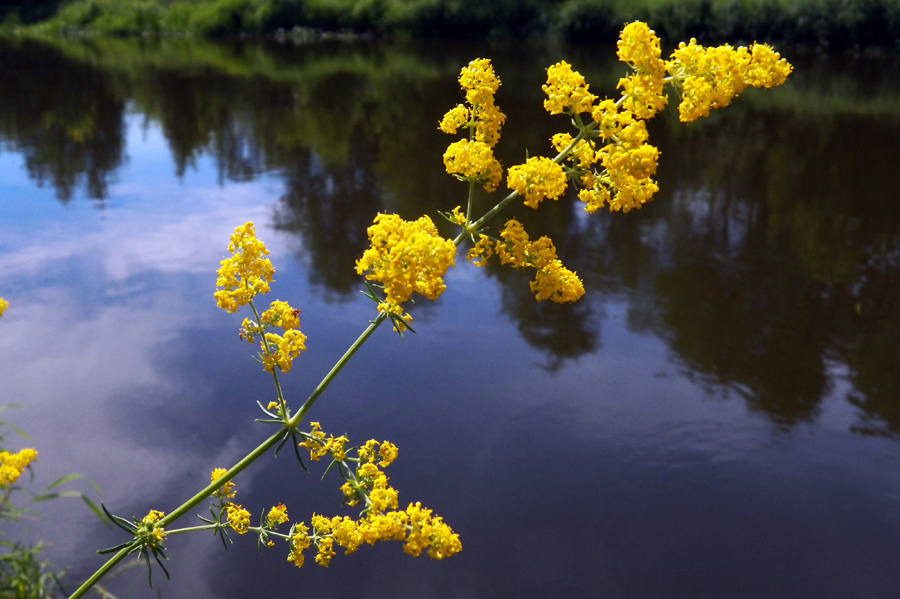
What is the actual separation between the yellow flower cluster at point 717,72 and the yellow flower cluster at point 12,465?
7.18ft

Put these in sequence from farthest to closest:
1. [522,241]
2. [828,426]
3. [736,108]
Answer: [736,108] < [828,426] < [522,241]

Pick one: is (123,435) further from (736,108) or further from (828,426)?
(736,108)

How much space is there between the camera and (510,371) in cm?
829

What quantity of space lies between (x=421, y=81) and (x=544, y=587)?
21647 millimetres

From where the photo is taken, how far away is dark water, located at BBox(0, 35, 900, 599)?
19.9ft

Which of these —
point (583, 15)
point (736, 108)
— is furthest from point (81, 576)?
point (583, 15)

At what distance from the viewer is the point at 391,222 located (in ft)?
7.56

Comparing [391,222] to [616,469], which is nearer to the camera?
[391,222]

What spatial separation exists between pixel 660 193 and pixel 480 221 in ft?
39.6

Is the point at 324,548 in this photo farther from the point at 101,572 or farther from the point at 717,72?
the point at 717,72

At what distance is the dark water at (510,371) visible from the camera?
6.06 metres

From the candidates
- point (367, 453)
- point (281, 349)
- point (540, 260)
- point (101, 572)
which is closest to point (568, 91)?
point (540, 260)

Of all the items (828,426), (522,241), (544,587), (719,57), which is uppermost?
(719,57)

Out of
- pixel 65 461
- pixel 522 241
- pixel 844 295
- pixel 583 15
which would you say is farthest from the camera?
pixel 583 15
